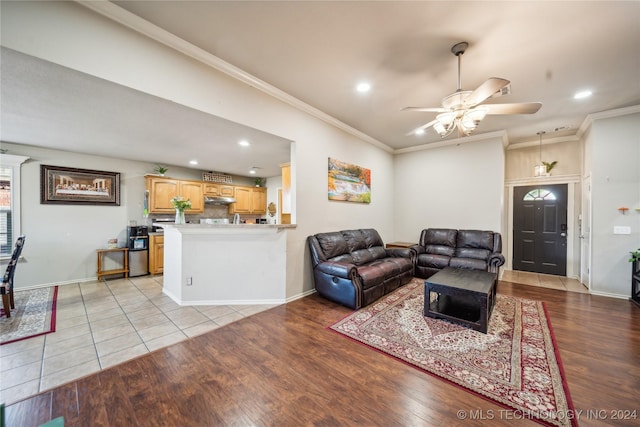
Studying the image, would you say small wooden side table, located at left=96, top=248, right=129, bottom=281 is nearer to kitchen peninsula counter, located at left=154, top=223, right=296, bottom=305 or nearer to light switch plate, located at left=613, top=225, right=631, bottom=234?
kitchen peninsula counter, located at left=154, top=223, right=296, bottom=305

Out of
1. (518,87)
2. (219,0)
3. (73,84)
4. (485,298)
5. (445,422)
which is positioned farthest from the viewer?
(518,87)

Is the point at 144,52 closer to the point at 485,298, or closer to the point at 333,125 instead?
the point at 333,125

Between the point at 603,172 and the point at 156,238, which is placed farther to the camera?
the point at 156,238

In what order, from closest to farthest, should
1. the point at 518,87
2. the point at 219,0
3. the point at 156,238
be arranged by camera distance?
the point at 219,0, the point at 518,87, the point at 156,238

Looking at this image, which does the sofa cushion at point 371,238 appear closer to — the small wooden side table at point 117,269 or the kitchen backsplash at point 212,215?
the kitchen backsplash at point 212,215

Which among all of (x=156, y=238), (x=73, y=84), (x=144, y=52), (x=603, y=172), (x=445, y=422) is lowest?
(x=445, y=422)

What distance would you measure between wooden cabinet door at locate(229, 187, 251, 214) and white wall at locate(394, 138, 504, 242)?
13.8 ft

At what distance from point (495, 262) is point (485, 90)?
313cm

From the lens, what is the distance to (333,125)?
14.3ft

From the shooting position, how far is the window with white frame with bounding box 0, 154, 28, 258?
13.1ft

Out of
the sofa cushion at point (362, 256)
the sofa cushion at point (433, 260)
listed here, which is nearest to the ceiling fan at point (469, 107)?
the sofa cushion at point (362, 256)

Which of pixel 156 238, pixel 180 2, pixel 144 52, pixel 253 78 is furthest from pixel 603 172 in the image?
pixel 156 238

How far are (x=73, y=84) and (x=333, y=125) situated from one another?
3.32 meters

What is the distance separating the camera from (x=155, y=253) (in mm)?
5160
